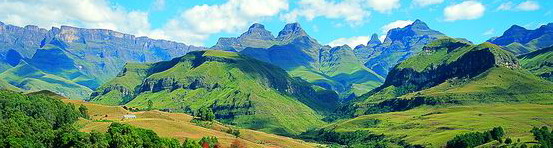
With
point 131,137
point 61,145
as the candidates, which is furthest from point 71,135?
point 131,137

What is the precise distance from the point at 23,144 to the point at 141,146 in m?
38.8

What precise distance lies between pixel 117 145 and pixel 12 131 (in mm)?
37483

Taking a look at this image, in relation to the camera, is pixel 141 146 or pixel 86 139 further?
pixel 141 146

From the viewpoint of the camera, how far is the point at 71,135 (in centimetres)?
18788

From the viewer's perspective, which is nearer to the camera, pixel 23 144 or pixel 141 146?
pixel 23 144

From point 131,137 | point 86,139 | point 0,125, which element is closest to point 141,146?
point 131,137

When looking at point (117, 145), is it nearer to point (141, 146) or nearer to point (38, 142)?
point (141, 146)

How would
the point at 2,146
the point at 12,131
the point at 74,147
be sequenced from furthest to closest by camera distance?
the point at 12,131
the point at 74,147
the point at 2,146

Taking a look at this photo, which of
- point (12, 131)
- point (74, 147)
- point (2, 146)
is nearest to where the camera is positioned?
point (2, 146)

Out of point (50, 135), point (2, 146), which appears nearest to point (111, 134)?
point (50, 135)

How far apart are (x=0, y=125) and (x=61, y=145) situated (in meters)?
24.9

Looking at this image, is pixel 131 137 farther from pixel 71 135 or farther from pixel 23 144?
pixel 23 144

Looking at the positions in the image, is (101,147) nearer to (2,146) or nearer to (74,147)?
(74,147)

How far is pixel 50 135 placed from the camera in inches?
7869
